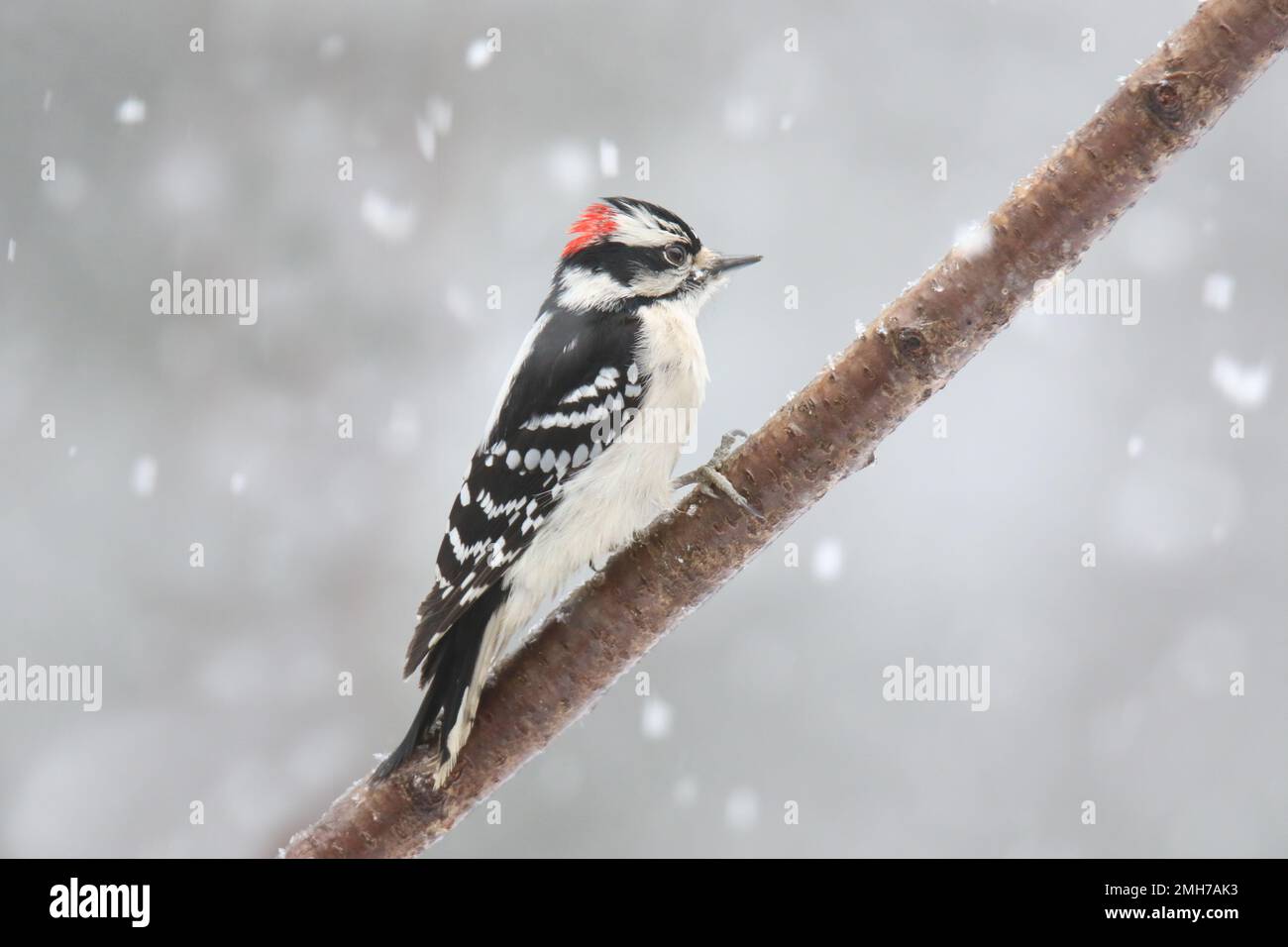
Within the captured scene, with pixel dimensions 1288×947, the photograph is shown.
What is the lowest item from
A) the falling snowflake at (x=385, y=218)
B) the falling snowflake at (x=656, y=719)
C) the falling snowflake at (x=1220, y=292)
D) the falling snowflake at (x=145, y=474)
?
the falling snowflake at (x=656, y=719)

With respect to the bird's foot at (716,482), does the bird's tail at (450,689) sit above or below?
below

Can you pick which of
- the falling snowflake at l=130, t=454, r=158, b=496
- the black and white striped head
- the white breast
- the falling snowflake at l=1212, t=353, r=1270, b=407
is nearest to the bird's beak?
the black and white striped head

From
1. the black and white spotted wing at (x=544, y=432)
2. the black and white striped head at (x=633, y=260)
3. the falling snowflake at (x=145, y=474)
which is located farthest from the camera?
the falling snowflake at (x=145, y=474)

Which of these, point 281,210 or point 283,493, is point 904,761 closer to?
point 283,493

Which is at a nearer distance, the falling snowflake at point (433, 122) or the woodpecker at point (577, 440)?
the woodpecker at point (577, 440)

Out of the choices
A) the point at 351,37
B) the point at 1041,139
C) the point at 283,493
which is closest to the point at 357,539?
the point at 283,493

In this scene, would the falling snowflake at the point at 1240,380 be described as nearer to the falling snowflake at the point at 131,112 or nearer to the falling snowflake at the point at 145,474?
the falling snowflake at the point at 145,474

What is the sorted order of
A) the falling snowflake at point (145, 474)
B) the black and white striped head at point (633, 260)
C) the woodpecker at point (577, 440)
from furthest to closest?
the falling snowflake at point (145, 474) → the black and white striped head at point (633, 260) → the woodpecker at point (577, 440)

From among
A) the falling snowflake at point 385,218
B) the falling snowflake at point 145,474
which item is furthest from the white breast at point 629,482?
the falling snowflake at point 145,474
